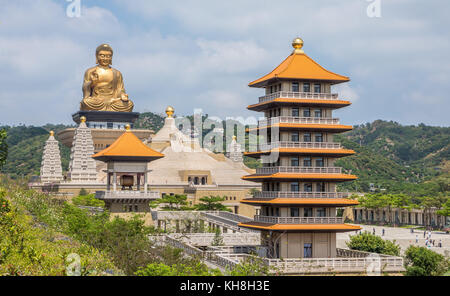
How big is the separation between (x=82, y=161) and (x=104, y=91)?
86.7 feet

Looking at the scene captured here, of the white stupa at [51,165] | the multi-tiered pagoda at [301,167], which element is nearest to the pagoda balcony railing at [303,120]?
the multi-tiered pagoda at [301,167]

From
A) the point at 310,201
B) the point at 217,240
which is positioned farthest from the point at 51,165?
the point at 310,201

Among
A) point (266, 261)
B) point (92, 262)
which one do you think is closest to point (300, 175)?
point (266, 261)

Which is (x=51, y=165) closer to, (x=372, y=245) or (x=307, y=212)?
(x=372, y=245)

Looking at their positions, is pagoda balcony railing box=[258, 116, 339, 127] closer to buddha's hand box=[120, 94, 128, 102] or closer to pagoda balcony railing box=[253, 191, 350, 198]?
pagoda balcony railing box=[253, 191, 350, 198]

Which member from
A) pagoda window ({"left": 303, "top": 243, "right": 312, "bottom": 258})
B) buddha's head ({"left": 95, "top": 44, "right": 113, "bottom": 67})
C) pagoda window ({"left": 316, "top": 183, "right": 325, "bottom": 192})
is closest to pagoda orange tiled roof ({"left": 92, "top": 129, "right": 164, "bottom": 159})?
pagoda window ({"left": 316, "top": 183, "right": 325, "bottom": 192})

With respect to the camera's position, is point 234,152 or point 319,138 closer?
point 319,138

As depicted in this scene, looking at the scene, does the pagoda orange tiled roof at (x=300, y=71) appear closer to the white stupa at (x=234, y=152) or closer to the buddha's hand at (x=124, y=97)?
the buddha's hand at (x=124, y=97)

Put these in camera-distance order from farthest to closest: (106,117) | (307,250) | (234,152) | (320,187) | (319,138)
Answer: (234,152), (106,117), (319,138), (320,187), (307,250)

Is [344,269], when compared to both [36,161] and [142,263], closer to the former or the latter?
[142,263]

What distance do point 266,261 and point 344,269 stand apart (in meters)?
5.24

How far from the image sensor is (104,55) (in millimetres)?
117000

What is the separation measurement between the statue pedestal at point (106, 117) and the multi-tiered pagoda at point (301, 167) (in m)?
71.1
